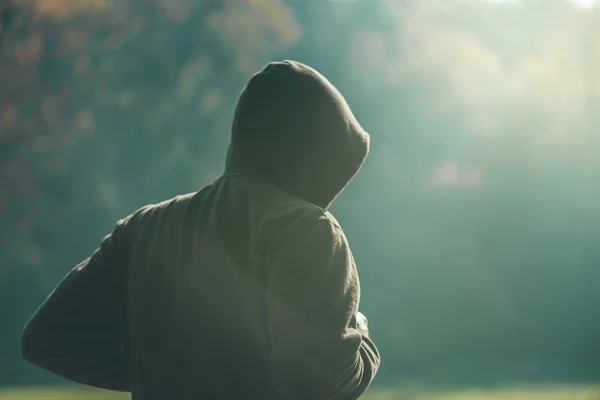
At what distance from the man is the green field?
43.5 ft

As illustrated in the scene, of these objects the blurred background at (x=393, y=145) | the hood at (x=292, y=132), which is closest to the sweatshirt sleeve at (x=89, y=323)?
the hood at (x=292, y=132)

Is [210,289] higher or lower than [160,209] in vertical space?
lower

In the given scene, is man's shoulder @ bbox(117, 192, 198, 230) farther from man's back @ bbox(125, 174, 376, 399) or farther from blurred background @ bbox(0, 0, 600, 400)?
blurred background @ bbox(0, 0, 600, 400)

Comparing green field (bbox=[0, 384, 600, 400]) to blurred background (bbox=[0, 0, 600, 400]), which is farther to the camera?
blurred background (bbox=[0, 0, 600, 400])

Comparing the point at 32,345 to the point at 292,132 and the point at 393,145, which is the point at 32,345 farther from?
the point at 393,145

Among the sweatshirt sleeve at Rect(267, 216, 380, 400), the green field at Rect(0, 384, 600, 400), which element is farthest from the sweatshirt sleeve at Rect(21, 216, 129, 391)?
the green field at Rect(0, 384, 600, 400)

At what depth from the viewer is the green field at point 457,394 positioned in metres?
15.6

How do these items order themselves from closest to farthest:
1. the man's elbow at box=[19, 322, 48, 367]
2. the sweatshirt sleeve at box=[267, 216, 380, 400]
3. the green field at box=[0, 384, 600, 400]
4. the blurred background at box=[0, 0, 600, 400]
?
the sweatshirt sleeve at box=[267, 216, 380, 400] < the man's elbow at box=[19, 322, 48, 367] < the green field at box=[0, 384, 600, 400] < the blurred background at box=[0, 0, 600, 400]

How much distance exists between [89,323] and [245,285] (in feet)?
1.60

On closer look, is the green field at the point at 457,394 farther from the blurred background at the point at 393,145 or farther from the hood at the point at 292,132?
the hood at the point at 292,132

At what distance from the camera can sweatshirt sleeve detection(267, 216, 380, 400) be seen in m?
1.82

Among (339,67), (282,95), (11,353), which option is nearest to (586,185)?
(339,67)

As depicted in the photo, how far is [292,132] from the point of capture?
6.88 ft

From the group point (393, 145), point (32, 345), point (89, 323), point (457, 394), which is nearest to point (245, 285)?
point (89, 323)
